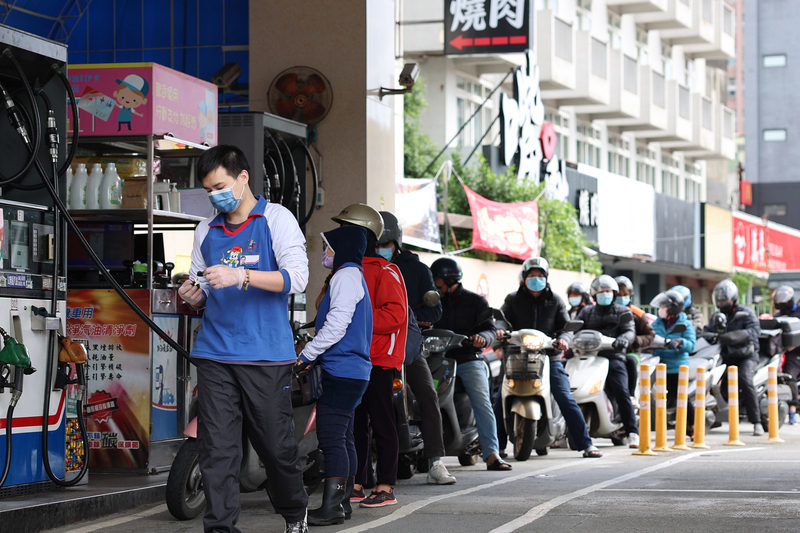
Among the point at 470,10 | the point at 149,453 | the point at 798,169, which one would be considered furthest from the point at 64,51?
the point at 798,169

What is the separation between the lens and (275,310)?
661cm

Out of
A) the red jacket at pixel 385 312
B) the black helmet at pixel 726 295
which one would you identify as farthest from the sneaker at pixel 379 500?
the black helmet at pixel 726 295

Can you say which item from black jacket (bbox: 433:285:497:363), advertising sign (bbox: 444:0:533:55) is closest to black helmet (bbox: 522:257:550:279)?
Answer: black jacket (bbox: 433:285:497:363)

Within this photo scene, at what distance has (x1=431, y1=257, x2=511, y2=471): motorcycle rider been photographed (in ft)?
36.4

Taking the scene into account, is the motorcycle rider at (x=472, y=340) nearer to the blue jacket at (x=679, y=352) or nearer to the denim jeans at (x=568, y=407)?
the denim jeans at (x=568, y=407)

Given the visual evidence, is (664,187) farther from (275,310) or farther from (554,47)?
(275,310)

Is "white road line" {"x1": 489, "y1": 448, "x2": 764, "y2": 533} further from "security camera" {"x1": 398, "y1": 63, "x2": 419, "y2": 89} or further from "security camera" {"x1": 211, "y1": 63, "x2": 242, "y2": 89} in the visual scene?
"security camera" {"x1": 211, "y1": 63, "x2": 242, "y2": 89}

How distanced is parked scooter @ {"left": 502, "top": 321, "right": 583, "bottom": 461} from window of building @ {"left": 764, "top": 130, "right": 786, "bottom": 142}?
62.0 m

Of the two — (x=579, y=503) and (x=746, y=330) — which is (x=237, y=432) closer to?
(x=579, y=503)

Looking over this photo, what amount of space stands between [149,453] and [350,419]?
2230 mm

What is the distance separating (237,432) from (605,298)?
329 inches

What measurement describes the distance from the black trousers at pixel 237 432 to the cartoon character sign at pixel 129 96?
408 cm

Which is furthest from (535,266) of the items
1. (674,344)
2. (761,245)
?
(761,245)

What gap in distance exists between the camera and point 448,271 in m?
11.4
